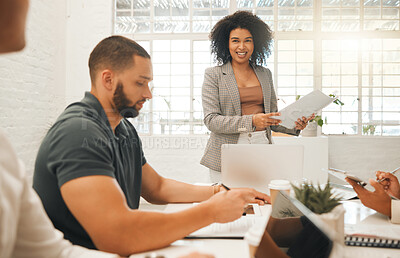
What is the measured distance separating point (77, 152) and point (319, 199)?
2.07 ft

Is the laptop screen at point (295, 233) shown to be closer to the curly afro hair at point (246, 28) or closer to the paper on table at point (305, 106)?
the paper on table at point (305, 106)

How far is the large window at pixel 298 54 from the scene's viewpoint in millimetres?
4539

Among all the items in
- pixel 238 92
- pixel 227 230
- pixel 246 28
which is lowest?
pixel 227 230

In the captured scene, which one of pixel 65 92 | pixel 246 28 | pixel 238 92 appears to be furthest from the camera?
pixel 65 92

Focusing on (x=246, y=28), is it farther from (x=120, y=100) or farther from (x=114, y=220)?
(x=114, y=220)

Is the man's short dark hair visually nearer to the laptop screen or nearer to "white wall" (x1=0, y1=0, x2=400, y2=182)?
the laptop screen

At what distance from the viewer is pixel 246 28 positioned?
7.02 feet

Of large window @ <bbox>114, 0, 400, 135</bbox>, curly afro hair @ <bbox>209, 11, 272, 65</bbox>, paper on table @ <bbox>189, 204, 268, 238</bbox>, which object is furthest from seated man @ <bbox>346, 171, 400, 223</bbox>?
large window @ <bbox>114, 0, 400, 135</bbox>

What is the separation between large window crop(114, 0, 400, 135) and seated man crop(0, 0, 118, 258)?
158 inches

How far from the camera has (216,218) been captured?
960mm

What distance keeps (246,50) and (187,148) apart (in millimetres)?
2524

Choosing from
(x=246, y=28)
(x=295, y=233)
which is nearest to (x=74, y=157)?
(x=295, y=233)

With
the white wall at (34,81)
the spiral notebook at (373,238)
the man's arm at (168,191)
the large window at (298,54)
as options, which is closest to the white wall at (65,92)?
the white wall at (34,81)

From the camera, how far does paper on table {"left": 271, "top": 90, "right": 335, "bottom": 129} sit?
179cm
